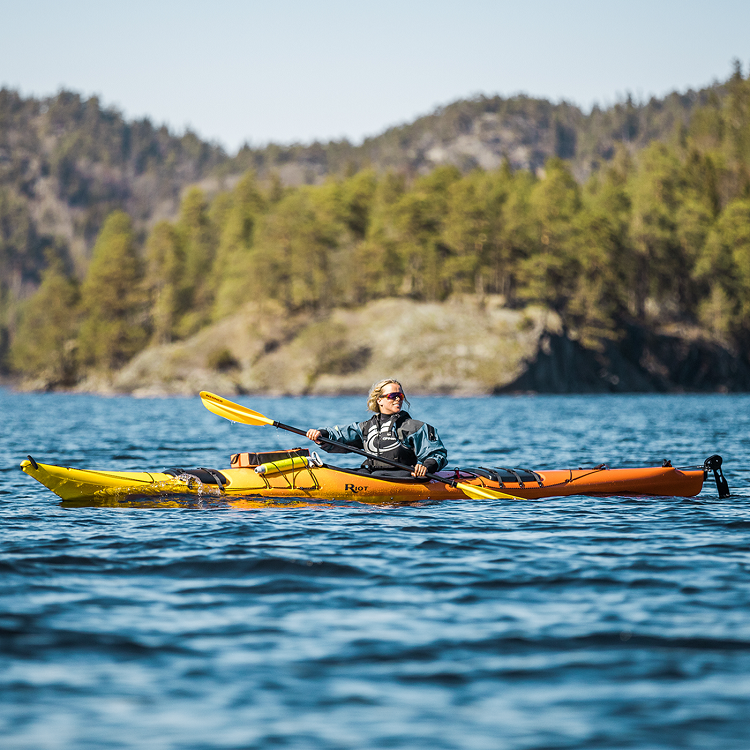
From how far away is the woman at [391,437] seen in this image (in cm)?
1216

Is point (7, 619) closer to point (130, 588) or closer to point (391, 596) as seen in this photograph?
point (130, 588)

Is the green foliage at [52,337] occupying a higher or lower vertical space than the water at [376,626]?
higher

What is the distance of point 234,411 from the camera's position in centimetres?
1288

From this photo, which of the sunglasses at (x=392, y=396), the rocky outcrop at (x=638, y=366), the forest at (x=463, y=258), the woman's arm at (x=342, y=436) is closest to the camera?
the woman's arm at (x=342, y=436)

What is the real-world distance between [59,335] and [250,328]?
31.4m

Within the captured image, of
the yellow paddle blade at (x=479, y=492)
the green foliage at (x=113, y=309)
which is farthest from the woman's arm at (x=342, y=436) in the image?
the green foliage at (x=113, y=309)

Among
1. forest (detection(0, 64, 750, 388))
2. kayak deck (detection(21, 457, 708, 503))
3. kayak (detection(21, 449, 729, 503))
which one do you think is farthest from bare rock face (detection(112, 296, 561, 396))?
kayak (detection(21, 449, 729, 503))

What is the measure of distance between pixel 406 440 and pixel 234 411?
2.56 m

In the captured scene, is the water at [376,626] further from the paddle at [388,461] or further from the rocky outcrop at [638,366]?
the rocky outcrop at [638,366]

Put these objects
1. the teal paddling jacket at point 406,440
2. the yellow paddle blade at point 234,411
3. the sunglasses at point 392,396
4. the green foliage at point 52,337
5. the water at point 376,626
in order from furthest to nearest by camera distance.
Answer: the green foliage at point 52,337 → the yellow paddle blade at point 234,411 → the teal paddling jacket at point 406,440 → the sunglasses at point 392,396 → the water at point 376,626

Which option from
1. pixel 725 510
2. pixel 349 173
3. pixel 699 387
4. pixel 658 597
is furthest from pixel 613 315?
pixel 658 597

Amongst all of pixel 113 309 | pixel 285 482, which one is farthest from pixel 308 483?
pixel 113 309

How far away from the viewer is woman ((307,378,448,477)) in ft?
39.9

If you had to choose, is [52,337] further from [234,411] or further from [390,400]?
[390,400]
